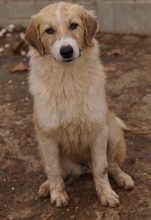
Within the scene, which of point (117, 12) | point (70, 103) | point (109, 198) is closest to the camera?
point (70, 103)

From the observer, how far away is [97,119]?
3656 mm

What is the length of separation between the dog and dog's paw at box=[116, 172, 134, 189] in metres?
0.21

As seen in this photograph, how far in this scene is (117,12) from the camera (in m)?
7.93

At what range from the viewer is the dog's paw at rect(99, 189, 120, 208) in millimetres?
3780

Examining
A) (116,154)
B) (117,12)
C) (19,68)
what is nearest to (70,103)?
(116,154)

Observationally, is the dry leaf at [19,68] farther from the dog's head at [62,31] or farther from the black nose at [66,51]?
the black nose at [66,51]

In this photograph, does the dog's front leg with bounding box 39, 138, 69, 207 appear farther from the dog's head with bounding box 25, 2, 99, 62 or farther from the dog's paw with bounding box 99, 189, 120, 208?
the dog's head with bounding box 25, 2, 99, 62

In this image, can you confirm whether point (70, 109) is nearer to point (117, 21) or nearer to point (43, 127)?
point (43, 127)

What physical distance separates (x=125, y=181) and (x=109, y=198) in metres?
0.31

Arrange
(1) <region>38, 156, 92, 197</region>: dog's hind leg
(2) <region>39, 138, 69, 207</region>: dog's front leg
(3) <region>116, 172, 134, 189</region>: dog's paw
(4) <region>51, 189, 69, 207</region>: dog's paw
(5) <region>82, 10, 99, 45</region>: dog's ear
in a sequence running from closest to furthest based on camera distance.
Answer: (5) <region>82, 10, 99, 45</region>: dog's ear → (2) <region>39, 138, 69, 207</region>: dog's front leg → (4) <region>51, 189, 69, 207</region>: dog's paw → (3) <region>116, 172, 134, 189</region>: dog's paw → (1) <region>38, 156, 92, 197</region>: dog's hind leg

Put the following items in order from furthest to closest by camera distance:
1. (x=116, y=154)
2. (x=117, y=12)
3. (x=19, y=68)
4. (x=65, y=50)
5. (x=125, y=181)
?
1. (x=117, y=12)
2. (x=19, y=68)
3. (x=116, y=154)
4. (x=125, y=181)
5. (x=65, y=50)

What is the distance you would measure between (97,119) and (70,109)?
263 millimetres

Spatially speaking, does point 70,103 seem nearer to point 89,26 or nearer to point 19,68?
point 89,26

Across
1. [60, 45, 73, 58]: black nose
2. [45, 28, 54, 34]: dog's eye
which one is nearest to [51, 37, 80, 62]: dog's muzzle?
[60, 45, 73, 58]: black nose
